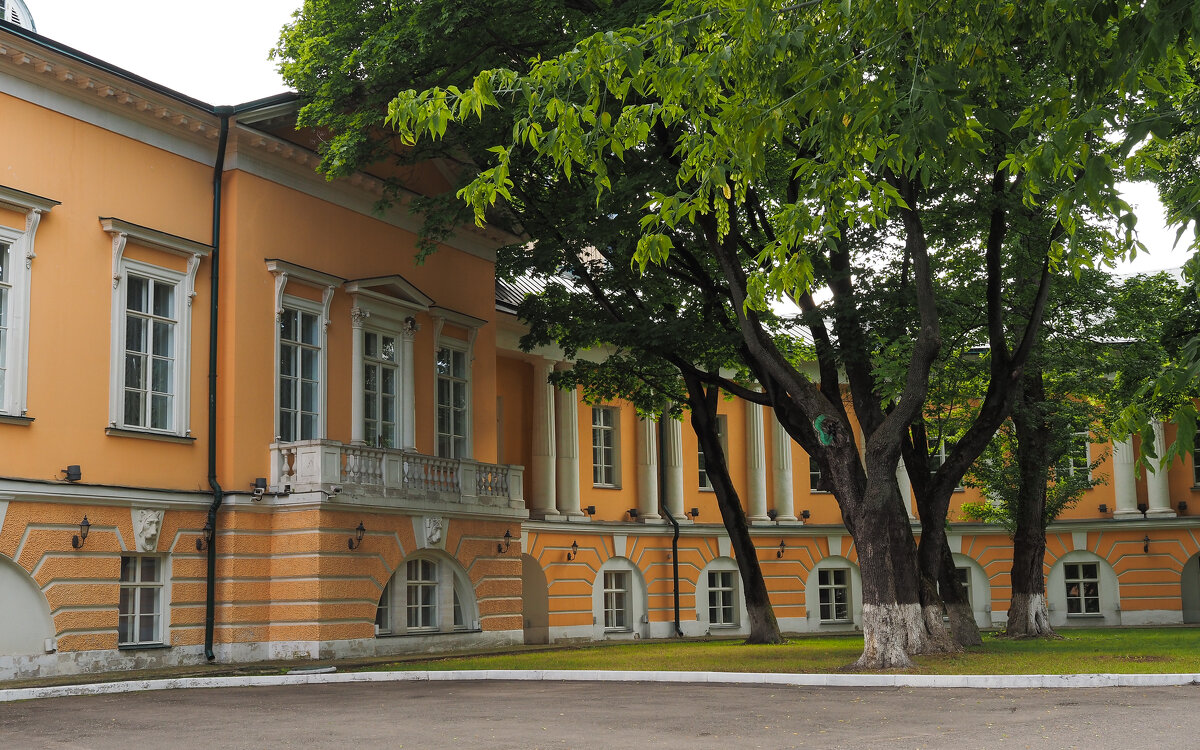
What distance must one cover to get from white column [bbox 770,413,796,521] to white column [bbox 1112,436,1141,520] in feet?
32.1

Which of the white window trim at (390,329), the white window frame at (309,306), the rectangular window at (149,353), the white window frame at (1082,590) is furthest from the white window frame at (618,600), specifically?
the rectangular window at (149,353)

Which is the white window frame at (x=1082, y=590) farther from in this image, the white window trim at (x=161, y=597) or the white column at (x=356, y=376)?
the white window trim at (x=161, y=597)

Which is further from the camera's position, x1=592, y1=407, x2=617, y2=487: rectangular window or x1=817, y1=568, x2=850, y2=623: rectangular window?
x1=817, y1=568, x2=850, y2=623: rectangular window

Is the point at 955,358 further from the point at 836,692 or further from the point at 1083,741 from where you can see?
the point at 1083,741

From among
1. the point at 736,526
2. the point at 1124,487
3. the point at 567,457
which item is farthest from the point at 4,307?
the point at 1124,487

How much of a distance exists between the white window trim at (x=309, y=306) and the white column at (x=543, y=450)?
948 cm

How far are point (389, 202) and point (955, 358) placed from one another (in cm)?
1077

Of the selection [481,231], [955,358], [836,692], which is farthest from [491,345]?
[836,692]

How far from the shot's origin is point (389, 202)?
22297mm

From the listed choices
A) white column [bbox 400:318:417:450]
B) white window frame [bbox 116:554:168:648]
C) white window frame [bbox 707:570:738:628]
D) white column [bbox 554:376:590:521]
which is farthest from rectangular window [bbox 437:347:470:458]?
white window frame [bbox 707:570:738:628]

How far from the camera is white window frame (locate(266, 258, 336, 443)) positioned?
827 inches

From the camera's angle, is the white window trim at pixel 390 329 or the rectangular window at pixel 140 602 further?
the white window trim at pixel 390 329

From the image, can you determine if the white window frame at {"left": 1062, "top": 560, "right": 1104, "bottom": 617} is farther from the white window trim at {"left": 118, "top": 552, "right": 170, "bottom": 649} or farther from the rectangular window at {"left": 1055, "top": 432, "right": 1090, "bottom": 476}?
the white window trim at {"left": 118, "top": 552, "right": 170, "bottom": 649}

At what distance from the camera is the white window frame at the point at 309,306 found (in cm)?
2100
